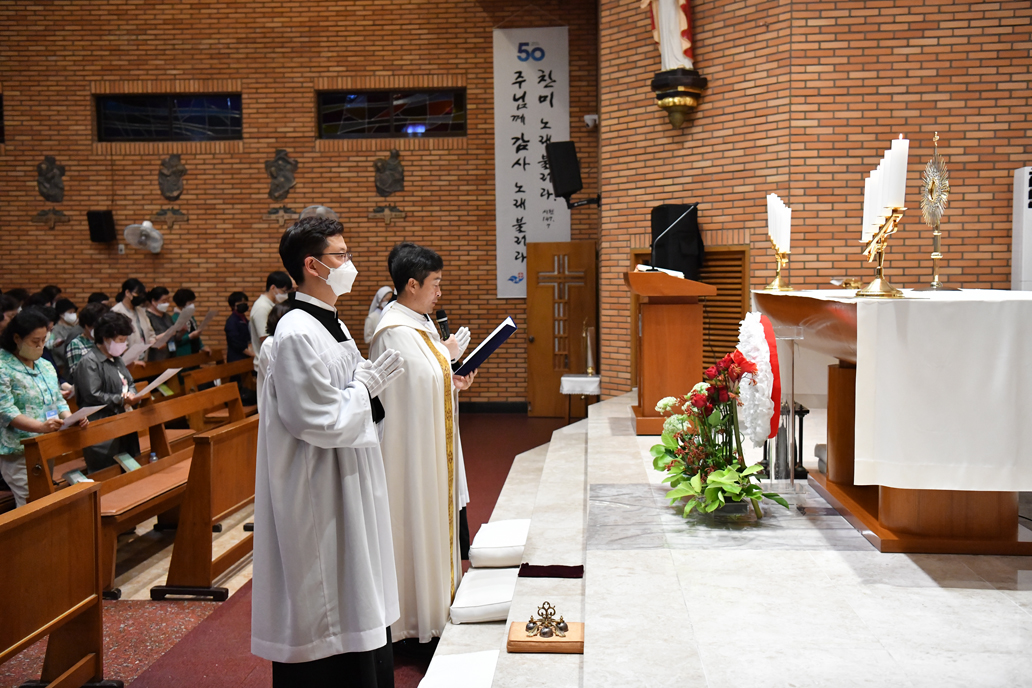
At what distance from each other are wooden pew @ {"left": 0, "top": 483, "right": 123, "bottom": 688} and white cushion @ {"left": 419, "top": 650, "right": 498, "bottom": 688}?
1508mm

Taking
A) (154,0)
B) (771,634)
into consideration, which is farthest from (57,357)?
(771,634)

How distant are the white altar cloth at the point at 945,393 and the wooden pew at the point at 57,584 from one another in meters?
3.20

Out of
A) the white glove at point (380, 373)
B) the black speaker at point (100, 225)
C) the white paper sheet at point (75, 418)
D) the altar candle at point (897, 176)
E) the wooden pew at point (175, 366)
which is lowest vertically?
the wooden pew at point (175, 366)

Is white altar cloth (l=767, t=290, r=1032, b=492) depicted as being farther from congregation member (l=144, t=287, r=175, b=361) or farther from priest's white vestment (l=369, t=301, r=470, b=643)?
congregation member (l=144, t=287, r=175, b=361)

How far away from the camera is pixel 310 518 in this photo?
246 centimetres

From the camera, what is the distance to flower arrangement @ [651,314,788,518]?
136 inches

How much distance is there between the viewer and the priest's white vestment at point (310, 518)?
2412 millimetres

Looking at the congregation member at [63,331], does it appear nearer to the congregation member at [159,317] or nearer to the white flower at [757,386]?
the congregation member at [159,317]

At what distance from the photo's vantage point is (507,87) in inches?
408

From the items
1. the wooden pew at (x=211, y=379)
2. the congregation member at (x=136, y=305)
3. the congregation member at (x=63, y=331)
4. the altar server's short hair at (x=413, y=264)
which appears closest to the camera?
the altar server's short hair at (x=413, y=264)

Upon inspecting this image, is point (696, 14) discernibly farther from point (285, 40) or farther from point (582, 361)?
point (285, 40)

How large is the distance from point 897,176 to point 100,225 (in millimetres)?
10488

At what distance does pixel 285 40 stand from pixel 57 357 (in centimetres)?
562

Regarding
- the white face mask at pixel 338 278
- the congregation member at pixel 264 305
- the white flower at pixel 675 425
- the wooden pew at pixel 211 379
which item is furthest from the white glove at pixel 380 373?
the congregation member at pixel 264 305
